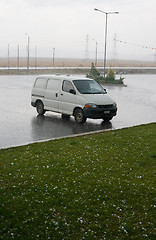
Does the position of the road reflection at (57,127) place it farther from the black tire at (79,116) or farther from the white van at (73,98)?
the white van at (73,98)

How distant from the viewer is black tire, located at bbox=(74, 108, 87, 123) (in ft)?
49.1

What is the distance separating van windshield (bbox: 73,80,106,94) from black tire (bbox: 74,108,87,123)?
79 centimetres

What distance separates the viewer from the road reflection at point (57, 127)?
12.8 metres

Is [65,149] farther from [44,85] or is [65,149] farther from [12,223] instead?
[44,85]

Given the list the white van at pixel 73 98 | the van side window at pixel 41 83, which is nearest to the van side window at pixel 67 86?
the white van at pixel 73 98

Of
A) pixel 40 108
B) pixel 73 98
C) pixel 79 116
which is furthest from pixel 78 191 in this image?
pixel 40 108

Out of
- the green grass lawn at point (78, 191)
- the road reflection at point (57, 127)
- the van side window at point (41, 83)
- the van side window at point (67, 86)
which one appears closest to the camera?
the green grass lawn at point (78, 191)

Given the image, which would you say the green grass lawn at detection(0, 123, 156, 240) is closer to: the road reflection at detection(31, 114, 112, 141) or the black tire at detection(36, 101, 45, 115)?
the road reflection at detection(31, 114, 112, 141)

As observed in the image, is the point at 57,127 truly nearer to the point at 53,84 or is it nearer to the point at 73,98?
the point at 73,98

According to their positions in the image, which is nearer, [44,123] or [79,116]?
[44,123]

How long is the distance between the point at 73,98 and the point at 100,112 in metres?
1.31

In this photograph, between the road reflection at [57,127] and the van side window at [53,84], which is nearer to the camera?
the road reflection at [57,127]

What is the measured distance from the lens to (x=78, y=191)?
273 inches

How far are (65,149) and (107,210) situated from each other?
3.92m
